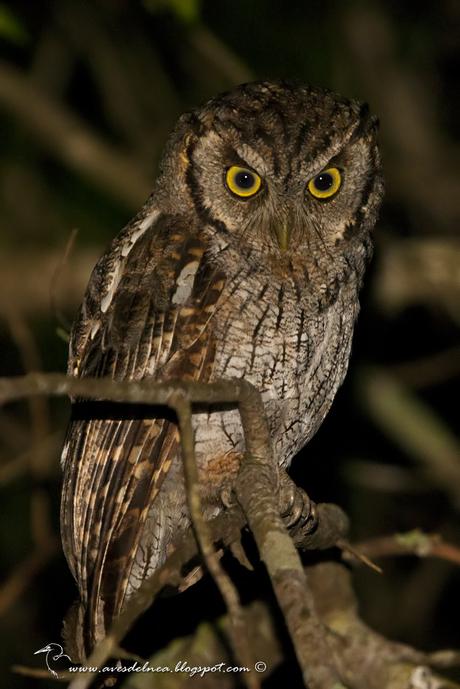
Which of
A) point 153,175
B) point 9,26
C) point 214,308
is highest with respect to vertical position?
point 153,175

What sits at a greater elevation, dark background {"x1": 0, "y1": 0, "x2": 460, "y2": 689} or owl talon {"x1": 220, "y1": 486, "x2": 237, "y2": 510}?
dark background {"x1": 0, "y1": 0, "x2": 460, "y2": 689}

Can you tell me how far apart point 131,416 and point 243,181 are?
0.75 m

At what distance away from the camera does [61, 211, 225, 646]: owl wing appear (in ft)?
8.91

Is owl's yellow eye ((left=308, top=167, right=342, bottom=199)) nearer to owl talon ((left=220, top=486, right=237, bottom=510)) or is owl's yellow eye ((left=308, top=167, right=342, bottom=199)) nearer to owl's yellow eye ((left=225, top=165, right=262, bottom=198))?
owl's yellow eye ((left=225, top=165, right=262, bottom=198))

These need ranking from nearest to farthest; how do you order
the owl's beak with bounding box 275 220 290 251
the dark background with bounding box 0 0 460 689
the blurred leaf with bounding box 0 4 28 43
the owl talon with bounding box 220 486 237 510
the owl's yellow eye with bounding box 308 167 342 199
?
the owl talon with bounding box 220 486 237 510 → the owl's beak with bounding box 275 220 290 251 → the owl's yellow eye with bounding box 308 167 342 199 → the blurred leaf with bounding box 0 4 28 43 → the dark background with bounding box 0 0 460 689

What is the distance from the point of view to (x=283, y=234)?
2777 mm

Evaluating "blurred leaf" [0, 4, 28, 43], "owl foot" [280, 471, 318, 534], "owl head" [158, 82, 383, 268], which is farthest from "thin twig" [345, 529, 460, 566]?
"blurred leaf" [0, 4, 28, 43]

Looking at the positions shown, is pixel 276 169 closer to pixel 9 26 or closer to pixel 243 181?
pixel 243 181

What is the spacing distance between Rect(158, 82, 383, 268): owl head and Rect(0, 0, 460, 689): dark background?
1.62 m

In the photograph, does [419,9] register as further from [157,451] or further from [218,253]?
[157,451]

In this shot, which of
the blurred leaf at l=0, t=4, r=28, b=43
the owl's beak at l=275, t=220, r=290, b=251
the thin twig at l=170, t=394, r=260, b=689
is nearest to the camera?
the thin twig at l=170, t=394, r=260, b=689

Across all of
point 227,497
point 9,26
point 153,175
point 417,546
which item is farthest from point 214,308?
point 153,175

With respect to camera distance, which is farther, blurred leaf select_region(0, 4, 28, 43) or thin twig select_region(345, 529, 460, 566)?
blurred leaf select_region(0, 4, 28, 43)

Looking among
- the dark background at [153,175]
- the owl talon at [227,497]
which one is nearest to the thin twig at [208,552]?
the owl talon at [227,497]
